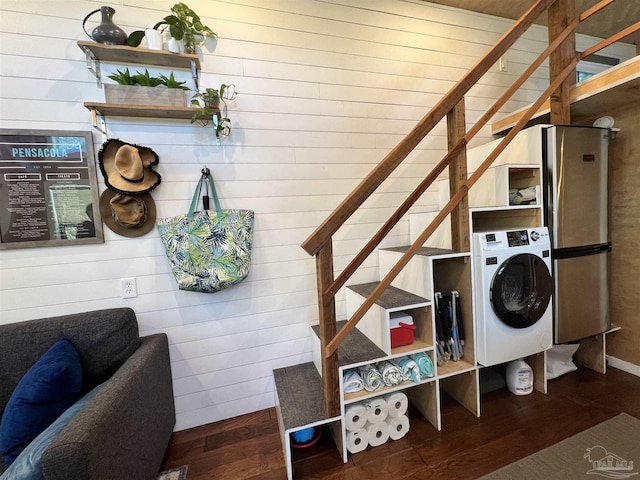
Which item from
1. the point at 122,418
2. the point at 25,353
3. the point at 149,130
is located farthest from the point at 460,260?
the point at 25,353

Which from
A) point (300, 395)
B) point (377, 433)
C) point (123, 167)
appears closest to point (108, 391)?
point (300, 395)

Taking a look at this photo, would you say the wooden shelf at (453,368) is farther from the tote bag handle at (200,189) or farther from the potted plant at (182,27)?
the potted plant at (182,27)

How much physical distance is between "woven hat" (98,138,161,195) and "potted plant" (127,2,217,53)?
2.01 ft

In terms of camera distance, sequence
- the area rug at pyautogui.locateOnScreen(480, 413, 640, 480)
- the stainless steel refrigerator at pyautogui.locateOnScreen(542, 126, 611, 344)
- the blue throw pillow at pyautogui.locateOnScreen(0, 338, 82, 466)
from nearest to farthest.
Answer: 1. the blue throw pillow at pyautogui.locateOnScreen(0, 338, 82, 466)
2. the area rug at pyautogui.locateOnScreen(480, 413, 640, 480)
3. the stainless steel refrigerator at pyautogui.locateOnScreen(542, 126, 611, 344)

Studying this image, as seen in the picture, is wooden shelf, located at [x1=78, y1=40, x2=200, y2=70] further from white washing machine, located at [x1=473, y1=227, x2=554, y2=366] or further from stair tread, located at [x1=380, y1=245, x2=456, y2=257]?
white washing machine, located at [x1=473, y1=227, x2=554, y2=366]

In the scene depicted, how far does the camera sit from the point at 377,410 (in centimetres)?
162

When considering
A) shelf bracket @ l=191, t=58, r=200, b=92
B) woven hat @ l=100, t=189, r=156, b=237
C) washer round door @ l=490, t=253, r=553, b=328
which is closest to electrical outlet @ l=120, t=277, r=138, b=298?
woven hat @ l=100, t=189, r=156, b=237

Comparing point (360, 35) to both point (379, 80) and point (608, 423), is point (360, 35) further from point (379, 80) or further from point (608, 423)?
point (608, 423)

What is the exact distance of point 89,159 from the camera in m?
1.64

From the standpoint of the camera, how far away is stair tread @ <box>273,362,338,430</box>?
1443 mm

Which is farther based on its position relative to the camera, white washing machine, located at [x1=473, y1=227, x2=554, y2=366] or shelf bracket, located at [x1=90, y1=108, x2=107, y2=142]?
white washing machine, located at [x1=473, y1=227, x2=554, y2=366]

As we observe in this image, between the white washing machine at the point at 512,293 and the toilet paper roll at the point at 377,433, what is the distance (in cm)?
74

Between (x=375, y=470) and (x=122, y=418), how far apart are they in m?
1.28

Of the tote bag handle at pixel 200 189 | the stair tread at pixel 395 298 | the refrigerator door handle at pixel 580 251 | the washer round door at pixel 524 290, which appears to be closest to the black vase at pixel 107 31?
the tote bag handle at pixel 200 189
